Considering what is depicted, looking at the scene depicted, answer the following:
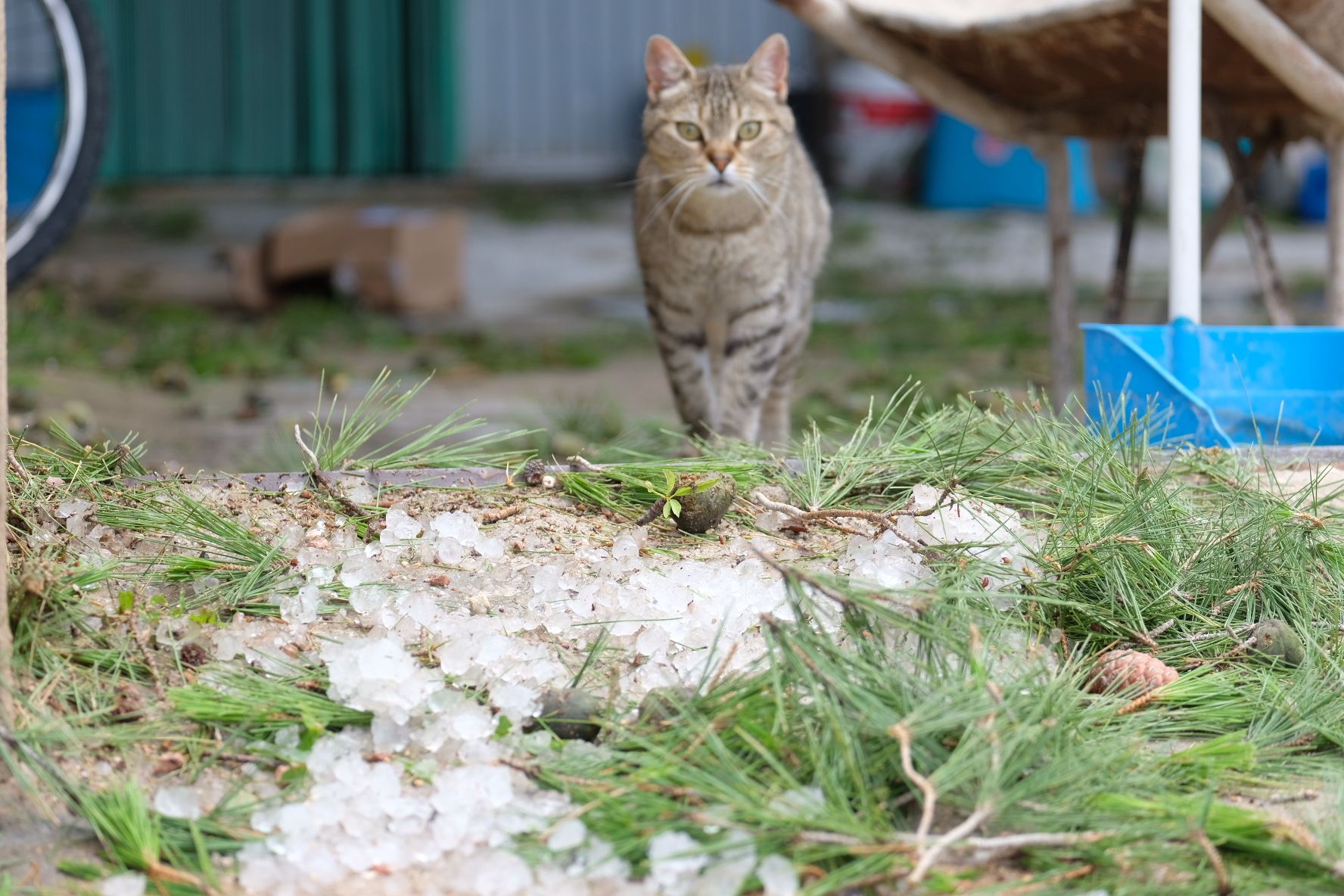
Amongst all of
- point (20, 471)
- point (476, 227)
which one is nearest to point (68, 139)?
point (20, 471)

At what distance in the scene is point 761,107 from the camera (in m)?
3.09

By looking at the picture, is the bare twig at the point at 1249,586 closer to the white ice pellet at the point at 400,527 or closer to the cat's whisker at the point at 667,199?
the white ice pellet at the point at 400,527

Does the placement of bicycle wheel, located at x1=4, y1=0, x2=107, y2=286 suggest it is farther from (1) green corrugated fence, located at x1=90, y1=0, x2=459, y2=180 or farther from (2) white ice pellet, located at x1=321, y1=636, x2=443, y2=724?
(1) green corrugated fence, located at x1=90, y1=0, x2=459, y2=180

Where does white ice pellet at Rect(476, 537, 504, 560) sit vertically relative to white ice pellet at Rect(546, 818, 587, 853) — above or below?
above

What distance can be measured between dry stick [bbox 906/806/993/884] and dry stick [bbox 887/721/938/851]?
2 centimetres

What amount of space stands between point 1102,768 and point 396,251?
4960 mm

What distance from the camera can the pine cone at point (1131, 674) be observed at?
1441 millimetres

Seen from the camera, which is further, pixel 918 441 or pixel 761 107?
pixel 761 107

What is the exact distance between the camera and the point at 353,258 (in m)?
5.83

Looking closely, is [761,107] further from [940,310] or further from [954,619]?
[940,310]

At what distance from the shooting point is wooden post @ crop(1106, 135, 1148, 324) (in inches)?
127

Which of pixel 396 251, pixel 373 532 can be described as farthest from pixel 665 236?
pixel 396 251

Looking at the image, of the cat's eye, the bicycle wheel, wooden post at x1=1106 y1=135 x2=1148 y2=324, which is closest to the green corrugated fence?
the bicycle wheel

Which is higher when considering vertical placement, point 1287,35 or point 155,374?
point 1287,35
